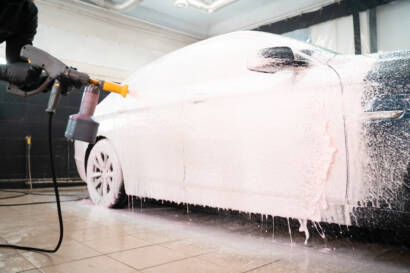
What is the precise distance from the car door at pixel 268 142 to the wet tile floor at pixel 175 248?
22 cm

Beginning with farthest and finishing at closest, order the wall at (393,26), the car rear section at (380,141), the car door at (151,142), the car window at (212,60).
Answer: the wall at (393,26) → the car door at (151,142) → the car window at (212,60) → the car rear section at (380,141)

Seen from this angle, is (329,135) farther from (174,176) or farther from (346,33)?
(346,33)

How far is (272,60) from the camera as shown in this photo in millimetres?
1736

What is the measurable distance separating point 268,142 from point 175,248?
743 mm

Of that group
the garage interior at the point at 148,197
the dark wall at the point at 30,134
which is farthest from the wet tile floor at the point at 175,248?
the dark wall at the point at 30,134

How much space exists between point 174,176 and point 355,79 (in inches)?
50.3

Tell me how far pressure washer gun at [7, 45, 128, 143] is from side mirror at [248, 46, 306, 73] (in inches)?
32.5

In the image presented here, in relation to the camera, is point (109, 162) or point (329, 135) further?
point (109, 162)

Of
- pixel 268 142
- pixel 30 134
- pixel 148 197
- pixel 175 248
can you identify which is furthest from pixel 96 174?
pixel 30 134

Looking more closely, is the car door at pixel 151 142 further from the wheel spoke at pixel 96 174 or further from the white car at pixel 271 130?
the wheel spoke at pixel 96 174

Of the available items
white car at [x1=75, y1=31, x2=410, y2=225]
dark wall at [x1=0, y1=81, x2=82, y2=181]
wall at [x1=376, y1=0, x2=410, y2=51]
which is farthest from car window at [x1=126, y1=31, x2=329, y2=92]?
wall at [x1=376, y1=0, x2=410, y2=51]

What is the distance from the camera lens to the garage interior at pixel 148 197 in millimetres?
1521

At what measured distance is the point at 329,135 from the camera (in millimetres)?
1542

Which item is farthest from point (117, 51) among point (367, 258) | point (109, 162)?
point (367, 258)
